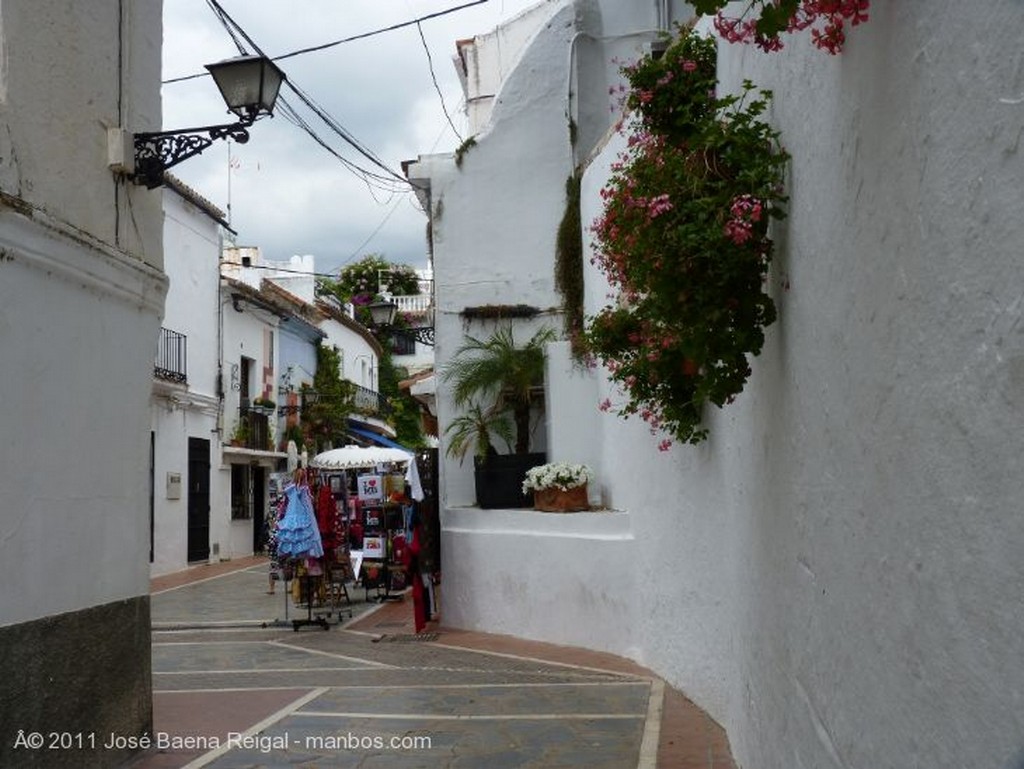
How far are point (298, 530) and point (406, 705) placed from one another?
5.61m

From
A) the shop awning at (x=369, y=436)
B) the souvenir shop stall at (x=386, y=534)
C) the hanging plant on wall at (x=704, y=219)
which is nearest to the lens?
the hanging plant on wall at (x=704, y=219)

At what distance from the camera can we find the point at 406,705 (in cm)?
877

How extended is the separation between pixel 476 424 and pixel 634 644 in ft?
13.1

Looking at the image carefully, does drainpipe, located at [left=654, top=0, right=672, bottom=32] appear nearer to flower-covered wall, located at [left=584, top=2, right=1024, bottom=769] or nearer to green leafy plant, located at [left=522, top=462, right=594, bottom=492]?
green leafy plant, located at [left=522, top=462, right=594, bottom=492]

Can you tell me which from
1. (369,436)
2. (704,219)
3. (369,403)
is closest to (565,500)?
(704,219)

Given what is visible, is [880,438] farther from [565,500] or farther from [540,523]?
[540,523]

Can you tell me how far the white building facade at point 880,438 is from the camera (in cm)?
229

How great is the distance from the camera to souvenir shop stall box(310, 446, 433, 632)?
1355 cm

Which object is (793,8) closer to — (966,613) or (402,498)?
(966,613)

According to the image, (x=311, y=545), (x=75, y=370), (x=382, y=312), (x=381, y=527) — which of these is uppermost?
(x=382, y=312)

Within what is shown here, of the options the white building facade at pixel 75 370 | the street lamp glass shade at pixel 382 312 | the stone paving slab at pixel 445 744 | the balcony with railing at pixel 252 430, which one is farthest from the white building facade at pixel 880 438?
the balcony with railing at pixel 252 430

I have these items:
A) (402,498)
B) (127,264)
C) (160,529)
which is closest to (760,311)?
(127,264)

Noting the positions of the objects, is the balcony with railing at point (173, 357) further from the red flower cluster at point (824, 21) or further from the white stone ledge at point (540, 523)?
the red flower cluster at point (824, 21)

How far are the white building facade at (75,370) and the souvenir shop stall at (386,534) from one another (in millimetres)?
6492
